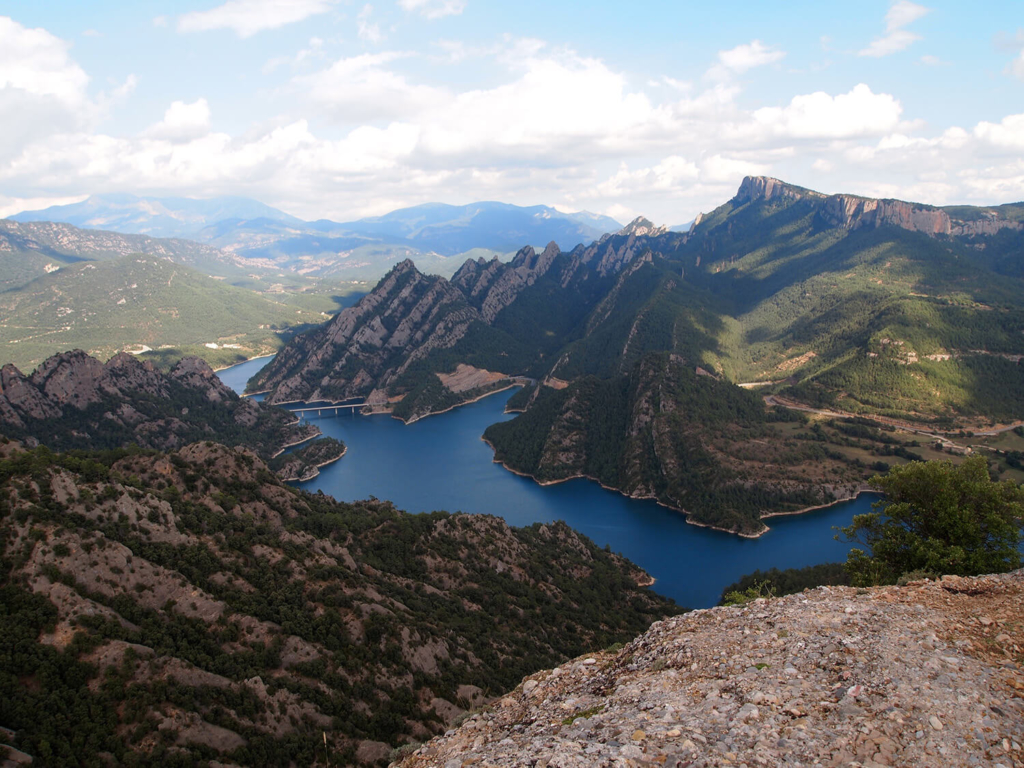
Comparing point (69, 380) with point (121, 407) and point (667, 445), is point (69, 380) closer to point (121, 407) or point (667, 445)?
point (121, 407)

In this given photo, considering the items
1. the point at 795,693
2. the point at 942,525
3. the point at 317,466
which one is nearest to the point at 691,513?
the point at 942,525

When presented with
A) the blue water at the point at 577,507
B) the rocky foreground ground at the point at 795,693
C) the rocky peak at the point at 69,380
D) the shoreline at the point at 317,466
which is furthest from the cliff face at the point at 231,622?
the rocky peak at the point at 69,380

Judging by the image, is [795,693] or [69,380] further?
[69,380]

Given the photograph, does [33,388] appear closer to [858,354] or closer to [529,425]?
[529,425]

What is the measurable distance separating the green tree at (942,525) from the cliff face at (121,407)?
139m

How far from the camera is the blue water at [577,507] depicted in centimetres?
9525

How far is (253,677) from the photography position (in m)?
37.7

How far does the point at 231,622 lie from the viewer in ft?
136

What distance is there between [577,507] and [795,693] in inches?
4217

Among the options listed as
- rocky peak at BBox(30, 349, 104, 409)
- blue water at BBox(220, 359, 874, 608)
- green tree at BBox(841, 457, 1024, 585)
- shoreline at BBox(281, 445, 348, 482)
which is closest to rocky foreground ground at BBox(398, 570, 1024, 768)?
green tree at BBox(841, 457, 1024, 585)

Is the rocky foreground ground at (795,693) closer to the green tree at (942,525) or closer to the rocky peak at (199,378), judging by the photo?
the green tree at (942,525)

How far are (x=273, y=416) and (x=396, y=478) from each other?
180 feet

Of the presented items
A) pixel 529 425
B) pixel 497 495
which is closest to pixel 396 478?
pixel 497 495

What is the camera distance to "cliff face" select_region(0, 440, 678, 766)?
32.8 meters
